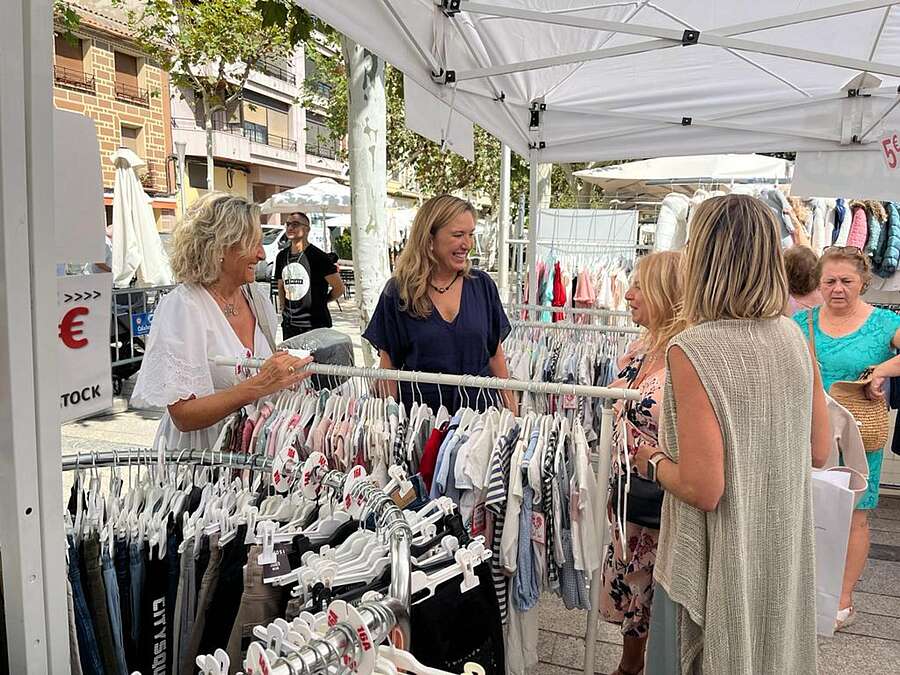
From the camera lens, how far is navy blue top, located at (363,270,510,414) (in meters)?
2.67

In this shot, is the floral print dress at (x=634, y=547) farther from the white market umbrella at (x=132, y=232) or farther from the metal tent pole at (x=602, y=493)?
the white market umbrella at (x=132, y=232)

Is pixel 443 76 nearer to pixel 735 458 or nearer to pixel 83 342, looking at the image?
pixel 735 458

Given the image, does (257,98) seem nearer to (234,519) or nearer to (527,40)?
(527,40)

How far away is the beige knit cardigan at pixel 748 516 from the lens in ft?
5.17

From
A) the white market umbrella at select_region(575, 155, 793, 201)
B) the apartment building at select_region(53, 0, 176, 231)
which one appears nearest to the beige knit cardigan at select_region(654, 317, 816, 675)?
the white market umbrella at select_region(575, 155, 793, 201)

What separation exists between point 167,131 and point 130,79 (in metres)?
2.48

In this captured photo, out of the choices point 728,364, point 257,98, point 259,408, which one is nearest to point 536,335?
point 259,408

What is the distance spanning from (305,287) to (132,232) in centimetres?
282

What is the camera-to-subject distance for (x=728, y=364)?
1.56m

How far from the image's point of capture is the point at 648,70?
3805 mm

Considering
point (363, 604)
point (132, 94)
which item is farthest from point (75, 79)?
point (363, 604)

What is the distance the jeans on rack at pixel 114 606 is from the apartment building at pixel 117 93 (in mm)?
19628

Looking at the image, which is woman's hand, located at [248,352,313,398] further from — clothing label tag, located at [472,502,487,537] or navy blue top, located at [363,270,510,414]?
clothing label tag, located at [472,502,487,537]

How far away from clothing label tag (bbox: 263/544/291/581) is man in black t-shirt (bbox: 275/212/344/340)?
4.38 m
